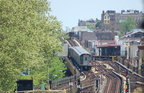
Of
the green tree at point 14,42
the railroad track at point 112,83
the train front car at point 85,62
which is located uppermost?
the green tree at point 14,42

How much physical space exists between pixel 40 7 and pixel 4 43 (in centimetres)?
1802

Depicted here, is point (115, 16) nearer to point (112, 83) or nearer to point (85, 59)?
point (85, 59)

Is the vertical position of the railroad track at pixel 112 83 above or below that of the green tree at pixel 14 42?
below

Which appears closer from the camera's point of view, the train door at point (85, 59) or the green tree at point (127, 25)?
the train door at point (85, 59)

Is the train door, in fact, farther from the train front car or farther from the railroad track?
the railroad track

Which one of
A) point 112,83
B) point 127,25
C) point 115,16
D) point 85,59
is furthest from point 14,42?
point 115,16

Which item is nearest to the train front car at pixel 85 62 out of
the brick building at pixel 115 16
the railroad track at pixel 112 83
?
the railroad track at pixel 112 83

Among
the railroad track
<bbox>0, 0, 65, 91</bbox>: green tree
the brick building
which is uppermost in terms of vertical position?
the brick building

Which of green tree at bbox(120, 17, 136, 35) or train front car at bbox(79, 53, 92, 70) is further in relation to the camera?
green tree at bbox(120, 17, 136, 35)

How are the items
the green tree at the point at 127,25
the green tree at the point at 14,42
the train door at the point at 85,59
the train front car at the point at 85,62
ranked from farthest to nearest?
the green tree at the point at 127,25, the train door at the point at 85,59, the train front car at the point at 85,62, the green tree at the point at 14,42

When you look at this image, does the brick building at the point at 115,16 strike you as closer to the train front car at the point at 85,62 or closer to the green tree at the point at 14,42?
the train front car at the point at 85,62

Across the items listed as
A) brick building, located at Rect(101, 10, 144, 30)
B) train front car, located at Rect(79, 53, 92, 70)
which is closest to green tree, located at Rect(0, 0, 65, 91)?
train front car, located at Rect(79, 53, 92, 70)

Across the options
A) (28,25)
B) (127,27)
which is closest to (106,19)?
(127,27)

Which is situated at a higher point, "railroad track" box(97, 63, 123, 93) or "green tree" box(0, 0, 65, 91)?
"green tree" box(0, 0, 65, 91)
